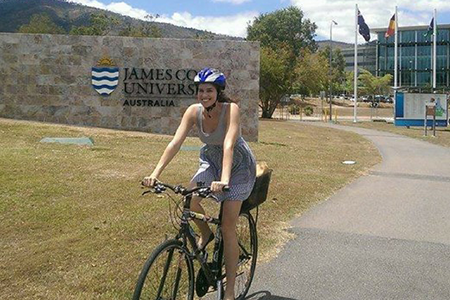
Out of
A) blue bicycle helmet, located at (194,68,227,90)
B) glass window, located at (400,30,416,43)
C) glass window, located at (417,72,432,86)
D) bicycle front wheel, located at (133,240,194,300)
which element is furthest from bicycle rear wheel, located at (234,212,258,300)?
glass window, located at (417,72,432,86)

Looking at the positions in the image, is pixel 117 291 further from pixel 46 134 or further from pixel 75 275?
pixel 46 134

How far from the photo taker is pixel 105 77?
19.3 meters

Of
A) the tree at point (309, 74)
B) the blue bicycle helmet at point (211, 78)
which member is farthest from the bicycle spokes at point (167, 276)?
the tree at point (309, 74)

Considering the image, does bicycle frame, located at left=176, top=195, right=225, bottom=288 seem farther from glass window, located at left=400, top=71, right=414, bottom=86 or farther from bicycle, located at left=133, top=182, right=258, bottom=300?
glass window, located at left=400, top=71, right=414, bottom=86

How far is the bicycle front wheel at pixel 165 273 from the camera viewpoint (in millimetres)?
3323

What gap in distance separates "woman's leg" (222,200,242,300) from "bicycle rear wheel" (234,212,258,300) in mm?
346

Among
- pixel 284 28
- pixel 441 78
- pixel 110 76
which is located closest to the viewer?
pixel 110 76

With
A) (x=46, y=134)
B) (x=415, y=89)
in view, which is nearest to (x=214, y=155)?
(x=46, y=134)

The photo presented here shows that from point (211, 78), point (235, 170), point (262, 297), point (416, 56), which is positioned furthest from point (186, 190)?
point (416, 56)

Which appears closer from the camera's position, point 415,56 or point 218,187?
point 218,187

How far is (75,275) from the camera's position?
190 inches

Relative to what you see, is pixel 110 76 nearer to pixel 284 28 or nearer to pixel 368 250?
pixel 368 250

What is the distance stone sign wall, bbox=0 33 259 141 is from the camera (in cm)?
1936

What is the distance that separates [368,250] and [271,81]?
4145cm
